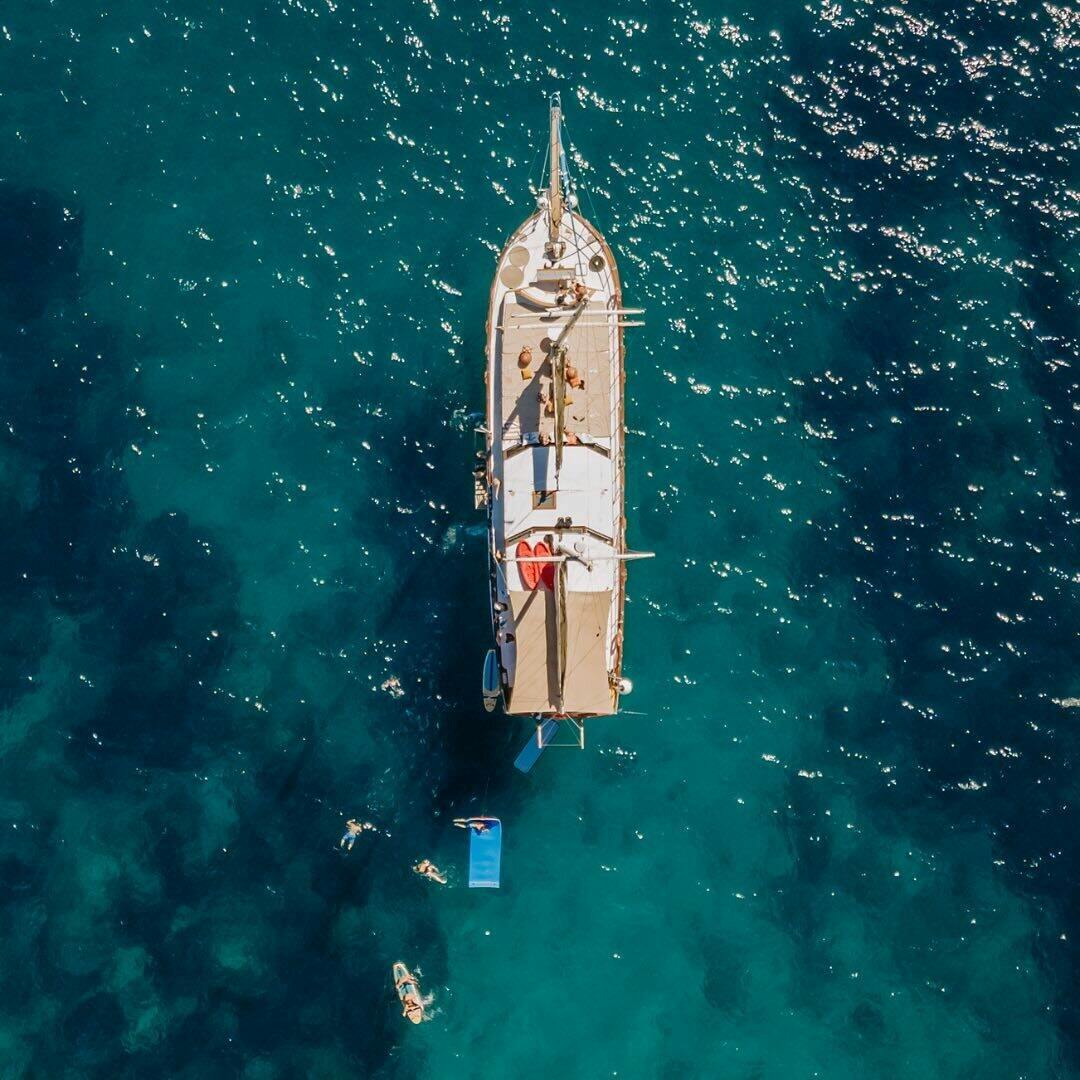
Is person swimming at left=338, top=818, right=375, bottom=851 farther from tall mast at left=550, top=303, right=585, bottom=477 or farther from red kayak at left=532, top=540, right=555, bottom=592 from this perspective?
tall mast at left=550, top=303, right=585, bottom=477

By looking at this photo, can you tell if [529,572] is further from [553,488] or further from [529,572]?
[553,488]

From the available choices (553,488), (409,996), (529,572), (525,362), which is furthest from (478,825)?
(525,362)

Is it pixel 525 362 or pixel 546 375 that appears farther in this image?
pixel 546 375

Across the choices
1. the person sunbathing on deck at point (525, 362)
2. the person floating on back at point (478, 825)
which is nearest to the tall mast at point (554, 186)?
the person sunbathing on deck at point (525, 362)

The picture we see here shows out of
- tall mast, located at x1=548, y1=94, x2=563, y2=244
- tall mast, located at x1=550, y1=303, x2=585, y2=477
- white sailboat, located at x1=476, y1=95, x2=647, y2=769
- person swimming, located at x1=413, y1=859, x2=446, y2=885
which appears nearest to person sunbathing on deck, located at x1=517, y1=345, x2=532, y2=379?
white sailboat, located at x1=476, y1=95, x2=647, y2=769

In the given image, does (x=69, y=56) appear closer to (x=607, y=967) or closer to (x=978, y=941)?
(x=607, y=967)

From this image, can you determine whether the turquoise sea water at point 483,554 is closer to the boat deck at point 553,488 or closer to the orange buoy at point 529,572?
the boat deck at point 553,488

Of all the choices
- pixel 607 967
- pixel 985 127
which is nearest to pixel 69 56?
pixel 985 127
